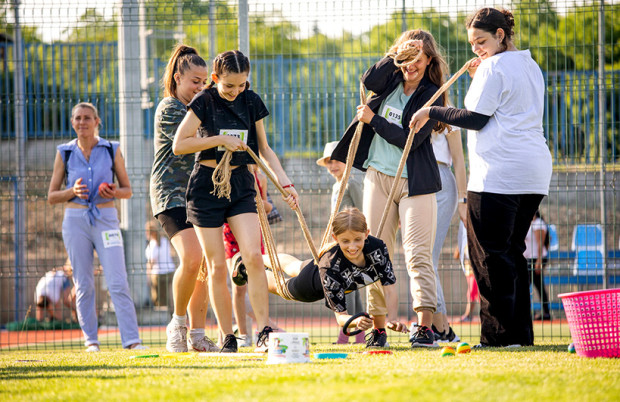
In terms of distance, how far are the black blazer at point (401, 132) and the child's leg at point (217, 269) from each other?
1044 millimetres

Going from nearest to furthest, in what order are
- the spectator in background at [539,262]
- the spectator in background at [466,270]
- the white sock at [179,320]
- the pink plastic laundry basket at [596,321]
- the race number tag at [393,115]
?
the pink plastic laundry basket at [596,321] → the race number tag at [393,115] → the white sock at [179,320] → the spectator in background at [466,270] → the spectator in background at [539,262]

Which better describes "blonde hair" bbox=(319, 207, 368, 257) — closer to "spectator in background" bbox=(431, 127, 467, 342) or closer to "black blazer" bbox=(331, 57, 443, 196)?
"black blazer" bbox=(331, 57, 443, 196)

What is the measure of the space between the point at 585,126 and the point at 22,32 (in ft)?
17.9

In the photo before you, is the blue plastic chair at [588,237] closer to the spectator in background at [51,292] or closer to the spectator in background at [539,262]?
the spectator in background at [539,262]

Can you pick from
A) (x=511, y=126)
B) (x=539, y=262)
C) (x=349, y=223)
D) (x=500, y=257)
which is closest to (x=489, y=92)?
(x=511, y=126)

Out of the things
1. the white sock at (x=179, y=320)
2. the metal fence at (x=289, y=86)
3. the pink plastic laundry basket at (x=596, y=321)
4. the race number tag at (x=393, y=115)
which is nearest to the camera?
the pink plastic laundry basket at (x=596, y=321)

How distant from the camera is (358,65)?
7.61 meters

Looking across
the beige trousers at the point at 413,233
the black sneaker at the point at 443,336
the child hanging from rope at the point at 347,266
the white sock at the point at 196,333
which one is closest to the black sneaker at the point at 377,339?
the beige trousers at the point at 413,233

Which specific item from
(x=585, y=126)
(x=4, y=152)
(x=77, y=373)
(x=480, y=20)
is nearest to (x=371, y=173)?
(x=480, y=20)

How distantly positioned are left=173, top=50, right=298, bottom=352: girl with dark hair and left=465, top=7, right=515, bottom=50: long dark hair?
1.33m

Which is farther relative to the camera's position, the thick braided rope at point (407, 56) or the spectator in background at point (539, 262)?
the spectator in background at point (539, 262)

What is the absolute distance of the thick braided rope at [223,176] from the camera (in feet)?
15.4

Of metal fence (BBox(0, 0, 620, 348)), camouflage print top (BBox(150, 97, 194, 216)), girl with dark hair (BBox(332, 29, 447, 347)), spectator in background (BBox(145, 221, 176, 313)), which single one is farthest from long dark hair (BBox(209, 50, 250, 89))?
spectator in background (BBox(145, 221, 176, 313))

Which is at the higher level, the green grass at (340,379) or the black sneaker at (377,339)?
the green grass at (340,379)
